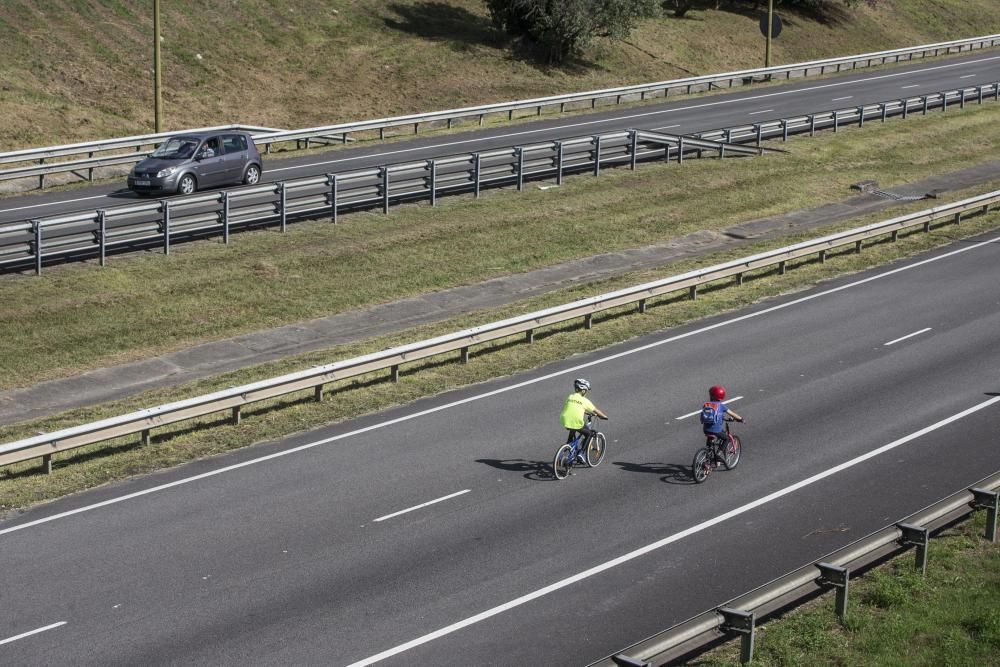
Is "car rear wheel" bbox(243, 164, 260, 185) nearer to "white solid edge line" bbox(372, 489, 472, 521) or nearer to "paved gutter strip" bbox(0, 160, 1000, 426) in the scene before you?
"paved gutter strip" bbox(0, 160, 1000, 426)

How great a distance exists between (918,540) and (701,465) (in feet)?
12.7

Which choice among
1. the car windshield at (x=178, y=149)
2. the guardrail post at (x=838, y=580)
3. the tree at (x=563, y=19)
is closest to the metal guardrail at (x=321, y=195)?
the car windshield at (x=178, y=149)

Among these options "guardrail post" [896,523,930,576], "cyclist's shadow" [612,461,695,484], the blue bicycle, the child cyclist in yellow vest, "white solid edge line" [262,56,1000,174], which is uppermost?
"guardrail post" [896,523,930,576]

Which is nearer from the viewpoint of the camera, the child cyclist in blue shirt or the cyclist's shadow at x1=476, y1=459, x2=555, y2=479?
the child cyclist in blue shirt

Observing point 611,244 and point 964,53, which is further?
point 964,53

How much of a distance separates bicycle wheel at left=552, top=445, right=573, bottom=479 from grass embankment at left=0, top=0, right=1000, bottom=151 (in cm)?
2870

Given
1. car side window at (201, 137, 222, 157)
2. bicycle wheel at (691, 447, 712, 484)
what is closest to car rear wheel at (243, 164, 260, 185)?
car side window at (201, 137, 222, 157)

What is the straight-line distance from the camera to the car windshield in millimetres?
32344

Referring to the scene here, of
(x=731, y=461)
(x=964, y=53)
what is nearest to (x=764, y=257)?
(x=731, y=461)

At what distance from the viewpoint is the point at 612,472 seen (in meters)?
17.4

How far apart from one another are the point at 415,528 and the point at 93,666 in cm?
442

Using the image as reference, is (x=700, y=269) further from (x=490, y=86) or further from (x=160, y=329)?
(x=490, y=86)

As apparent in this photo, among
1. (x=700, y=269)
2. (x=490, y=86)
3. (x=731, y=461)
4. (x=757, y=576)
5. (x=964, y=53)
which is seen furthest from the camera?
(x=964, y=53)

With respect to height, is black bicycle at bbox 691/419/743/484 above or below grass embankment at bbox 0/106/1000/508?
above
